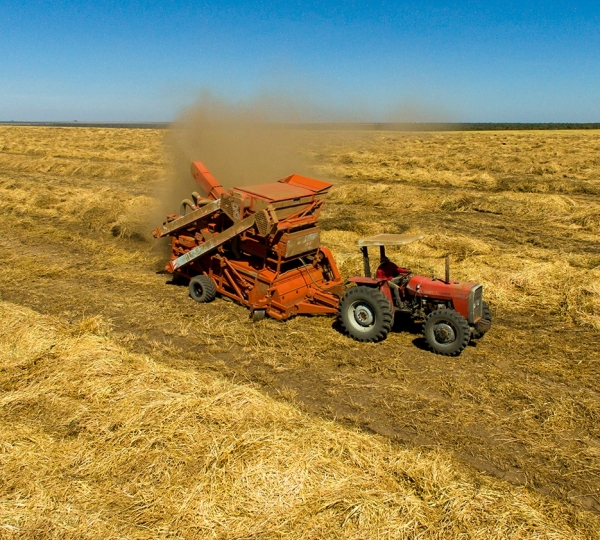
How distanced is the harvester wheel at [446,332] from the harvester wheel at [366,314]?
53 cm

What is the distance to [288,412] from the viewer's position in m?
5.32

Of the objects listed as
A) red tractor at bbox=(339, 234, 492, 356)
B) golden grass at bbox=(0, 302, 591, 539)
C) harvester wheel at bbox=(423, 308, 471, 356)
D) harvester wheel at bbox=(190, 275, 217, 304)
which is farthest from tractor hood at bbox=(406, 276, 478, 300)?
harvester wheel at bbox=(190, 275, 217, 304)

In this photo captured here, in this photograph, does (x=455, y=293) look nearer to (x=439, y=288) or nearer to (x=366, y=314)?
(x=439, y=288)

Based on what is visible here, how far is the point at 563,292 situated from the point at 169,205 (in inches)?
311

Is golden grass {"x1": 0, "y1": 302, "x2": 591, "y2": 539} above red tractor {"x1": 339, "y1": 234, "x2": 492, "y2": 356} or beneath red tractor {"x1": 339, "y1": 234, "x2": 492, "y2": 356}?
beneath

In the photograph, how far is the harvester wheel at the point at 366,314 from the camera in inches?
271

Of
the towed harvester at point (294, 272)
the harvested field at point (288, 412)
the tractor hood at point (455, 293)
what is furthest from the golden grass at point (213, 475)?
the tractor hood at point (455, 293)

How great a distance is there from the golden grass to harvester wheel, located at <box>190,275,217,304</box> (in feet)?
9.27

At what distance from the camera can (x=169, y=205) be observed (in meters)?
11.4

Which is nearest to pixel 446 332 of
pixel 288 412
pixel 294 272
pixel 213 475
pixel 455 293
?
pixel 455 293

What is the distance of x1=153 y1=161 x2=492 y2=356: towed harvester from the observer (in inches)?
267

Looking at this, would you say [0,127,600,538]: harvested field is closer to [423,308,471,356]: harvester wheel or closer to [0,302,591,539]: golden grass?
[0,302,591,539]: golden grass

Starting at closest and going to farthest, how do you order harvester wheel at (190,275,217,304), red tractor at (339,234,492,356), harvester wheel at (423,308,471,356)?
harvester wheel at (423,308,471,356), red tractor at (339,234,492,356), harvester wheel at (190,275,217,304)

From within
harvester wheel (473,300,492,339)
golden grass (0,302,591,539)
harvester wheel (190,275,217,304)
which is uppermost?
harvester wheel (190,275,217,304)
